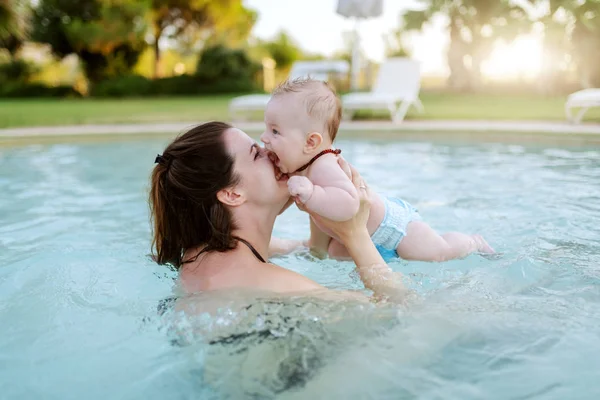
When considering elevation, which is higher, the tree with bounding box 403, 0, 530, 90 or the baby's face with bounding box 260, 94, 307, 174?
the tree with bounding box 403, 0, 530, 90

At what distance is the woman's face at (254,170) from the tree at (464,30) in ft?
80.9

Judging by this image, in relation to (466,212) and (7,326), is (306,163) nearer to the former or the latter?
(7,326)

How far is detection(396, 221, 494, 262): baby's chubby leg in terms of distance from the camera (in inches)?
124

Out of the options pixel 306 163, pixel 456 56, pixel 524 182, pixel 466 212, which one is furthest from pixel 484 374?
pixel 456 56

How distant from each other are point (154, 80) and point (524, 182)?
2258cm

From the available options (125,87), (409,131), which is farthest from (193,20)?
(409,131)

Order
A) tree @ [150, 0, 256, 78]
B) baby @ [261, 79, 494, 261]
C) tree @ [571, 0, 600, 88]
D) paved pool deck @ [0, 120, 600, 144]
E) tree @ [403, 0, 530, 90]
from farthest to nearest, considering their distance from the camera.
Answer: tree @ [150, 0, 256, 78] < tree @ [403, 0, 530, 90] < tree @ [571, 0, 600, 88] < paved pool deck @ [0, 120, 600, 144] < baby @ [261, 79, 494, 261]

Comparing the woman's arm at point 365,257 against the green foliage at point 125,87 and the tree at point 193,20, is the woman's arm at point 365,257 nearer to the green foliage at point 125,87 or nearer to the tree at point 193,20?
the green foliage at point 125,87

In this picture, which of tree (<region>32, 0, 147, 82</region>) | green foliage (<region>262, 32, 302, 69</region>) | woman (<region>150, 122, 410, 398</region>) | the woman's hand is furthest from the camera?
green foliage (<region>262, 32, 302, 69</region>)

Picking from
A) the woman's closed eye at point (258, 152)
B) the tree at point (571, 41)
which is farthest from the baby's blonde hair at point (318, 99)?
the tree at point (571, 41)

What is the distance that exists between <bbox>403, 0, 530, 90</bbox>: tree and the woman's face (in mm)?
24668

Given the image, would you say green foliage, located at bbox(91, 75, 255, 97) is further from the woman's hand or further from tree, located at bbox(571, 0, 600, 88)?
the woman's hand

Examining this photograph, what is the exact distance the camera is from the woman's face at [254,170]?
2309 millimetres

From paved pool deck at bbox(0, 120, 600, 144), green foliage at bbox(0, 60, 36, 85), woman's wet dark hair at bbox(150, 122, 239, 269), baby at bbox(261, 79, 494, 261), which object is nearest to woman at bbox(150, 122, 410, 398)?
woman's wet dark hair at bbox(150, 122, 239, 269)
